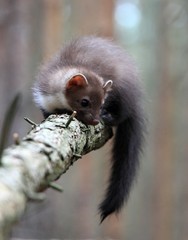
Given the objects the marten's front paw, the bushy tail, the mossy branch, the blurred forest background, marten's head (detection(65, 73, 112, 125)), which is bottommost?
the blurred forest background

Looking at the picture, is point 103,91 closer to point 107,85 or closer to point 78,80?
point 107,85

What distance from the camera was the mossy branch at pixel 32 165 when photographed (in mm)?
1070

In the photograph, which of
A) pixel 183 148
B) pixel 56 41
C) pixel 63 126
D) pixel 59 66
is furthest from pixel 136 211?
pixel 63 126

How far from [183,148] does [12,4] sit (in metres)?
4.85

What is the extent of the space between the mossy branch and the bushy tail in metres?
1.04

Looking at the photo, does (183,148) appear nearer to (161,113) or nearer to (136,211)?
(161,113)

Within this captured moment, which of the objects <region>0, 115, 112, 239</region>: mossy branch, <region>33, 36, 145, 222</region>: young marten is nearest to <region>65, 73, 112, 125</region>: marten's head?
<region>33, 36, 145, 222</region>: young marten

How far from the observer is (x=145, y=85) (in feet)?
12.5

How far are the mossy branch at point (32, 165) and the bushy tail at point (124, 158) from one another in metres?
1.04

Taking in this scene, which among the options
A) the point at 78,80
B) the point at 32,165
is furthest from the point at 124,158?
the point at 32,165

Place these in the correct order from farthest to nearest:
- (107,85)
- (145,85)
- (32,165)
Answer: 1. (145,85)
2. (107,85)
3. (32,165)

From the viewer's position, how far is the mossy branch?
107 centimetres

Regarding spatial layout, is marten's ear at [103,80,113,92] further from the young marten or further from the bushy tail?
the bushy tail

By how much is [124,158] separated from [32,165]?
1.93 metres
